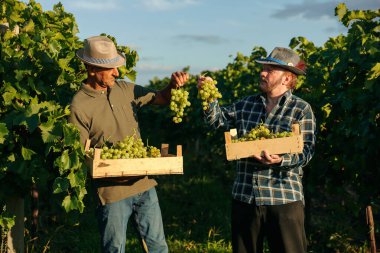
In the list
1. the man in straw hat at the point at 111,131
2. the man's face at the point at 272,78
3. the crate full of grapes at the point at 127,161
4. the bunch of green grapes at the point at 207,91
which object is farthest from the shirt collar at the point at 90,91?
the man's face at the point at 272,78

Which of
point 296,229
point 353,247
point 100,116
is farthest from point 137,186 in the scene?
point 353,247

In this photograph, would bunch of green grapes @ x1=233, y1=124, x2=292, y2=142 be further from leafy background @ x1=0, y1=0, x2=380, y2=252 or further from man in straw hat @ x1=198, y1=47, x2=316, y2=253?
leafy background @ x1=0, y1=0, x2=380, y2=252

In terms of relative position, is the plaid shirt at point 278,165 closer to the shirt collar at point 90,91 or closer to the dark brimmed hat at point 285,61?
the dark brimmed hat at point 285,61

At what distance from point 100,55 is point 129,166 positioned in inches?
36.1

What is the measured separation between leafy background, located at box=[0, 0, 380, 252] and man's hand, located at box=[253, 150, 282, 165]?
2.85ft

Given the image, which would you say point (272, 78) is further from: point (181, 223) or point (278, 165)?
point (181, 223)

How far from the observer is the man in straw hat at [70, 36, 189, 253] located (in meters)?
4.28

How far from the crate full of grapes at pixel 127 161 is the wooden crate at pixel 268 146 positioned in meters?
0.43

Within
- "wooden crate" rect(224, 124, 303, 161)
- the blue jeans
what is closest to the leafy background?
the blue jeans

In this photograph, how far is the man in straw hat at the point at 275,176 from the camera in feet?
14.0

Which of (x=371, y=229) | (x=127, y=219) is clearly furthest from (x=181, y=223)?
(x=127, y=219)

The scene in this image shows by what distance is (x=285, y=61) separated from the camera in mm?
4410

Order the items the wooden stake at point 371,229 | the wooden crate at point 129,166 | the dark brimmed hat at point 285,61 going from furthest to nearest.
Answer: the wooden stake at point 371,229
the dark brimmed hat at point 285,61
the wooden crate at point 129,166

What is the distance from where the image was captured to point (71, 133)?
4113 millimetres
